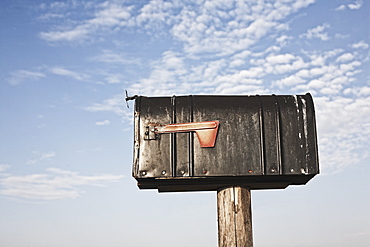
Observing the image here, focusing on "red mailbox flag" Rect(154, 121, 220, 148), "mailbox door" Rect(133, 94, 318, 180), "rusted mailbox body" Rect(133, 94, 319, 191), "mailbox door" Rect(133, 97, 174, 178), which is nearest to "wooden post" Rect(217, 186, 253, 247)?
"rusted mailbox body" Rect(133, 94, 319, 191)

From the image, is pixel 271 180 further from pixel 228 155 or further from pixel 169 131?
pixel 169 131

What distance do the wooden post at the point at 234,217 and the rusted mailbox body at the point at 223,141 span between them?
0.41ft

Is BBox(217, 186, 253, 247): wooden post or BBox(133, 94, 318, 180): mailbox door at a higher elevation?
BBox(133, 94, 318, 180): mailbox door

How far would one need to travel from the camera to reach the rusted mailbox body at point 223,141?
169 inches

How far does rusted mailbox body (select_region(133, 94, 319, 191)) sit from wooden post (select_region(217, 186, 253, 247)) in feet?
0.41

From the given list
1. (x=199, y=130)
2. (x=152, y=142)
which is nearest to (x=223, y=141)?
(x=199, y=130)

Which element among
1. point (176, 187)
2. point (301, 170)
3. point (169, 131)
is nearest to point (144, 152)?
point (169, 131)

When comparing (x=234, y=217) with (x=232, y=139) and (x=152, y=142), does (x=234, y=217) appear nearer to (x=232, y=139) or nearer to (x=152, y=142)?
(x=232, y=139)

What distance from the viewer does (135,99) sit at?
15.0ft

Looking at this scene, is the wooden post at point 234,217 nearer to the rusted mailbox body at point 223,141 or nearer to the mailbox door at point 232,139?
the rusted mailbox body at point 223,141

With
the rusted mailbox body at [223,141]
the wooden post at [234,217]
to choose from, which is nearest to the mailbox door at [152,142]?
the rusted mailbox body at [223,141]

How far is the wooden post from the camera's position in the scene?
4395 millimetres

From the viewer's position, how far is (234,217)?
14.6ft

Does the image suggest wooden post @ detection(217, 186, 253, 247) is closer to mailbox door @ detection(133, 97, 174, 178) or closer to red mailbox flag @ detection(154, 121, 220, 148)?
red mailbox flag @ detection(154, 121, 220, 148)
